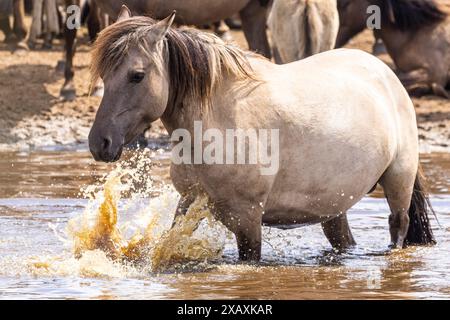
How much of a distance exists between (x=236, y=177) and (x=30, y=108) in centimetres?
688

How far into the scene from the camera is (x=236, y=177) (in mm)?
7125

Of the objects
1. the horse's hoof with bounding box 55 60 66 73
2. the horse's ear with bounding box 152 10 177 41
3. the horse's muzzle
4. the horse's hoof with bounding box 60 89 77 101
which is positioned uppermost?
the horse's ear with bounding box 152 10 177 41

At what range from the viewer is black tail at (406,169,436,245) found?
27.2 ft

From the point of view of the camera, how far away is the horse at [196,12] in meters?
12.7

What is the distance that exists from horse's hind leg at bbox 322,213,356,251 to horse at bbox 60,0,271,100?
4.84 metres

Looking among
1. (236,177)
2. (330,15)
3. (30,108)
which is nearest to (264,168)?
(236,177)

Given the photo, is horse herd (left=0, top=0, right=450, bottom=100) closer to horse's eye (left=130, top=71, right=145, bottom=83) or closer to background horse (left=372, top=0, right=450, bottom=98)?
background horse (left=372, top=0, right=450, bottom=98)

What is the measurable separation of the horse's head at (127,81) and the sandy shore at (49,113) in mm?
5873

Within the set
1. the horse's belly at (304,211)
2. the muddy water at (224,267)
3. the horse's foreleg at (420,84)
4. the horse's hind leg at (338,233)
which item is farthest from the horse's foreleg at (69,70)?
the horse's belly at (304,211)

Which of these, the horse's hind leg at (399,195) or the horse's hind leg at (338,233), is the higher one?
the horse's hind leg at (399,195)

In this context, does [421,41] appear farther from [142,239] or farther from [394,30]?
[142,239]

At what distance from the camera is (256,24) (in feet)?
46.6

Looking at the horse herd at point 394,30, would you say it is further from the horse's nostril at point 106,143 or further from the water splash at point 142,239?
the horse's nostril at point 106,143

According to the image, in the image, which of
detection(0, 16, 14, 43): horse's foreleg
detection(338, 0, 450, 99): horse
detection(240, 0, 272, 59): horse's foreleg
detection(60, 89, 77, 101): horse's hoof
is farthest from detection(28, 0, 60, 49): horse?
detection(338, 0, 450, 99): horse
